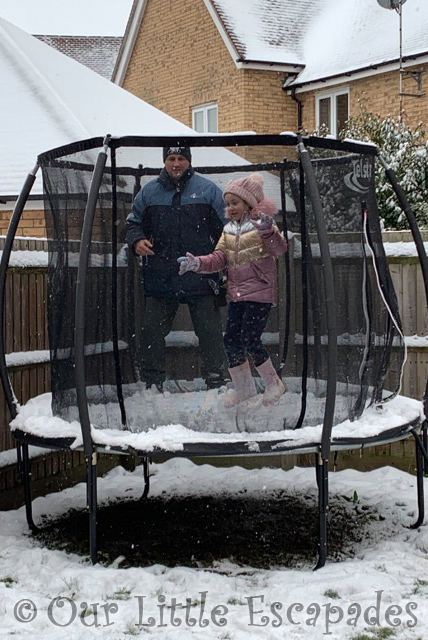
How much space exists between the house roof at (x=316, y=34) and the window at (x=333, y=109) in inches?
19.0

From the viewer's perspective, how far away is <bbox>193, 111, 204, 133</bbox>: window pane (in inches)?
719

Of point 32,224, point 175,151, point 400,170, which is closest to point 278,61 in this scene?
point 400,170

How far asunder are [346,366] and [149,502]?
182cm

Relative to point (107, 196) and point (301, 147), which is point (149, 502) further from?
point (301, 147)

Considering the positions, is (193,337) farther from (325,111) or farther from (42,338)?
(325,111)

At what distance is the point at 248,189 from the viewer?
15.7 ft

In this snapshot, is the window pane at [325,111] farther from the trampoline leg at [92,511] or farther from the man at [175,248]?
the trampoline leg at [92,511]

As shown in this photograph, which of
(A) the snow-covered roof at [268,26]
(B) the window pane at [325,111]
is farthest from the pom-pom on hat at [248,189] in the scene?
(B) the window pane at [325,111]

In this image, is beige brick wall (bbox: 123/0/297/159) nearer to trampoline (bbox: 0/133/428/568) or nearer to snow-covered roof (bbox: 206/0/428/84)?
snow-covered roof (bbox: 206/0/428/84)

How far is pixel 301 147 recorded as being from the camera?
4543 mm

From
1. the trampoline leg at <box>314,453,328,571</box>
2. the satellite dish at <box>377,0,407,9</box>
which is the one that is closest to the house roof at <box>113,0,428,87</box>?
the satellite dish at <box>377,0,407,9</box>

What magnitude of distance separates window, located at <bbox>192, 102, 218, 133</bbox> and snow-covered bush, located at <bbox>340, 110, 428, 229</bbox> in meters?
7.17

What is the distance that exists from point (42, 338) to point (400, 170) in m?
5.25

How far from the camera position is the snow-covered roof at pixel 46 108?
894 cm
